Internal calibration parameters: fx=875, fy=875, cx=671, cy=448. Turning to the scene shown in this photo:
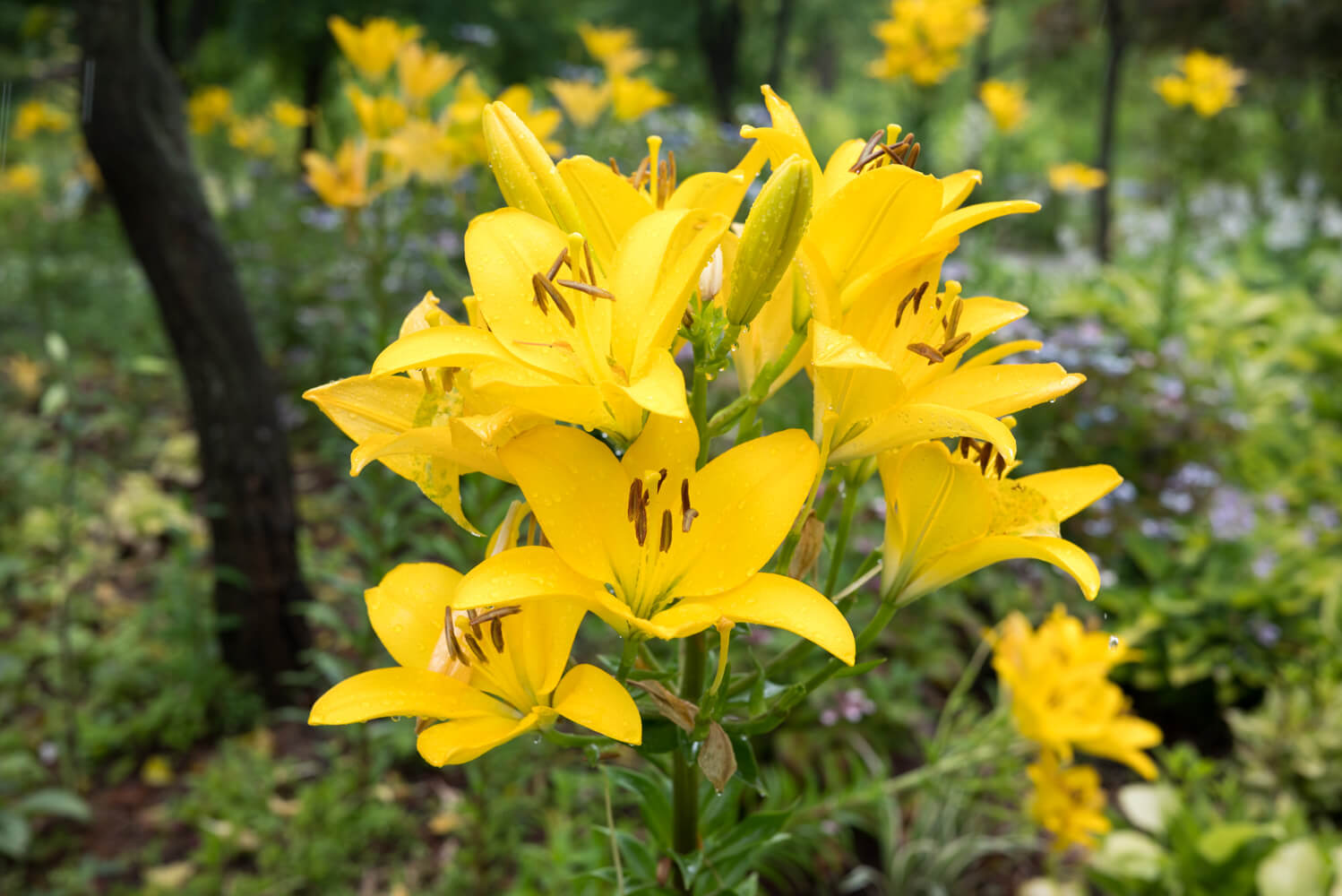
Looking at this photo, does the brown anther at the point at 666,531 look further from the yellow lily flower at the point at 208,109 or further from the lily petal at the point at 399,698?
the yellow lily flower at the point at 208,109

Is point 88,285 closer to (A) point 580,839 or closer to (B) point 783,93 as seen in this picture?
(A) point 580,839

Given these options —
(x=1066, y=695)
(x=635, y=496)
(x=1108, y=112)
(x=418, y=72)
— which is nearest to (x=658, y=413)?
(x=635, y=496)

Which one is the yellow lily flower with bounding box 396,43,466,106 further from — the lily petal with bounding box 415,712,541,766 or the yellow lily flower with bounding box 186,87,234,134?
the yellow lily flower with bounding box 186,87,234,134

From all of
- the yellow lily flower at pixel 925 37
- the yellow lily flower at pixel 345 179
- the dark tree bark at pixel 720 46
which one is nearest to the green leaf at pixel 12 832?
the yellow lily flower at pixel 345 179

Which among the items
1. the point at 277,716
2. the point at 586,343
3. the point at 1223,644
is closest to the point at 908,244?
the point at 586,343

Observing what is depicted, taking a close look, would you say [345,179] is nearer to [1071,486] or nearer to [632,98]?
[632,98]

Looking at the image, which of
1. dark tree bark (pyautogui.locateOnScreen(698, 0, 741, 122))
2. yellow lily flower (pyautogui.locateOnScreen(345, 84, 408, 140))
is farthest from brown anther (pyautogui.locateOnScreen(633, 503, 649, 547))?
dark tree bark (pyautogui.locateOnScreen(698, 0, 741, 122))
